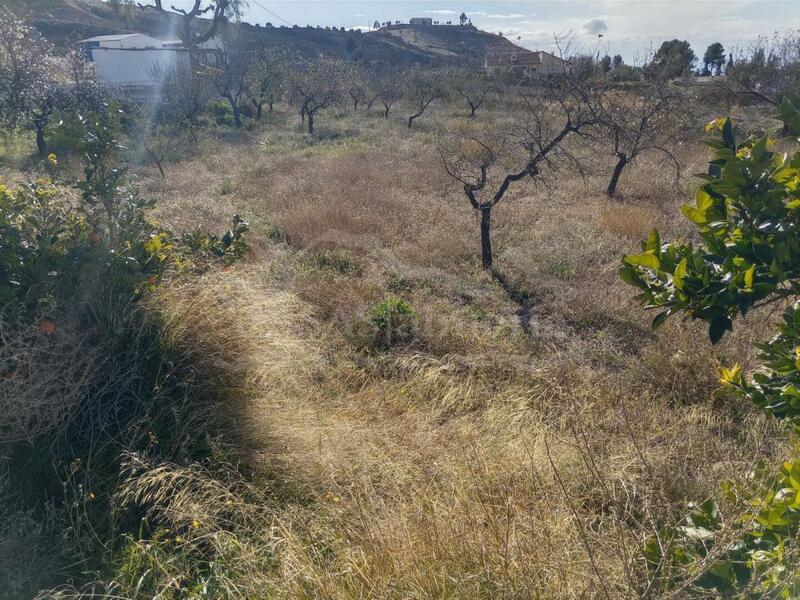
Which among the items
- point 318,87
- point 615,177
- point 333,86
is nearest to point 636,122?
point 615,177

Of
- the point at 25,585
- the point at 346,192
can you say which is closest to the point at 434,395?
the point at 25,585

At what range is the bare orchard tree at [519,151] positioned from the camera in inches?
303

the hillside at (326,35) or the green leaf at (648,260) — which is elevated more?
the hillside at (326,35)

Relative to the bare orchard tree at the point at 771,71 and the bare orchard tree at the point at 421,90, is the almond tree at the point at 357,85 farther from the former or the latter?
the bare orchard tree at the point at 771,71

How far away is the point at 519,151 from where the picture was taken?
12.9 m

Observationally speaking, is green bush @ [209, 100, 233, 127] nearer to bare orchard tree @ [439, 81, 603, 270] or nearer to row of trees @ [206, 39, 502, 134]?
row of trees @ [206, 39, 502, 134]

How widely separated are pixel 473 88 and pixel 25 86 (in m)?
16.8

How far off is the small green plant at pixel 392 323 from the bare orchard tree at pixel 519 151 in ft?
7.77

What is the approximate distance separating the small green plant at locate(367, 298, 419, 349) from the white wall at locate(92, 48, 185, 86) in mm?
31522

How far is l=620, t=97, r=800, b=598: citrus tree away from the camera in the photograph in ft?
4.85

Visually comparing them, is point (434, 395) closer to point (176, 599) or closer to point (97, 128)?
point (176, 599)

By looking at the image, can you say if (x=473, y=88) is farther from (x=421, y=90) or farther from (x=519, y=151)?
(x=519, y=151)

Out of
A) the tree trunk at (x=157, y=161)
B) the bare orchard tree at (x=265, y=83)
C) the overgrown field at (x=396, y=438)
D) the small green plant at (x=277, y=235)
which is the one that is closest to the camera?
the overgrown field at (x=396, y=438)

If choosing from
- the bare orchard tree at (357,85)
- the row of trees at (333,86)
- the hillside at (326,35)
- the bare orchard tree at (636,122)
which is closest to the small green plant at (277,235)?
the bare orchard tree at (636,122)
